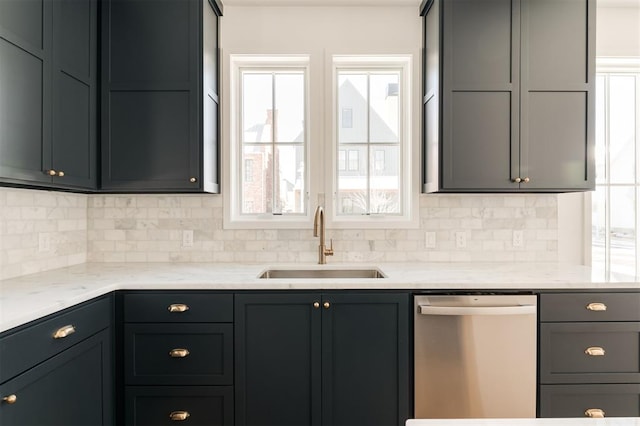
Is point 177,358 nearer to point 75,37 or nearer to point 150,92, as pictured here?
point 150,92

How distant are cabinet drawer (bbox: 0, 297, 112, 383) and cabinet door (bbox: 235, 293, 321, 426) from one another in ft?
2.08

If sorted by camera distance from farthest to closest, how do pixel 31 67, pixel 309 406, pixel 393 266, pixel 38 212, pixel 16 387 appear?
pixel 393 266 → pixel 38 212 → pixel 309 406 → pixel 31 67 → pixel 16 387

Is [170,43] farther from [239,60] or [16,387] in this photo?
[16,387]

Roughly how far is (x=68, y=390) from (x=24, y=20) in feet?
5.23

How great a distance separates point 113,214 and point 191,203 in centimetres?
54

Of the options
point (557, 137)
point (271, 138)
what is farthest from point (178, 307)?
point (557, 137)

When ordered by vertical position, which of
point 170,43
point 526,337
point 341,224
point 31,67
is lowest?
point 526,337

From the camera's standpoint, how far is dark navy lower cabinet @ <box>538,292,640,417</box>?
1965mm

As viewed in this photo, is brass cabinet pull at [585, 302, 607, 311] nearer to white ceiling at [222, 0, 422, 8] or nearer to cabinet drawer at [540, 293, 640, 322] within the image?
cabinet drawer at [540, 293, 640, 322]

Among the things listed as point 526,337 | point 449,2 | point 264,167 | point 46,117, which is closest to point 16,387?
point 46,117

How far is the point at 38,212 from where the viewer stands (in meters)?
2.21

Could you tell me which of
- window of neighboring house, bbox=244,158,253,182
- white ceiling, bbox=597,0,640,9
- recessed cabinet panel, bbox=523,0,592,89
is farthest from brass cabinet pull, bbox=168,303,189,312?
white ceiling, bbox=597,0,640,9

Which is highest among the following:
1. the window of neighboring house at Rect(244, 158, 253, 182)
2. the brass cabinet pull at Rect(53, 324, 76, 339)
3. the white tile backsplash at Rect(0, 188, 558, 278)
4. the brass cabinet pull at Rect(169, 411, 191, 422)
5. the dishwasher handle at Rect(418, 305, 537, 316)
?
the window of neighboring house at Rect(244, 158, 253, 182)

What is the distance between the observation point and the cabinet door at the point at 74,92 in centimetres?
189
